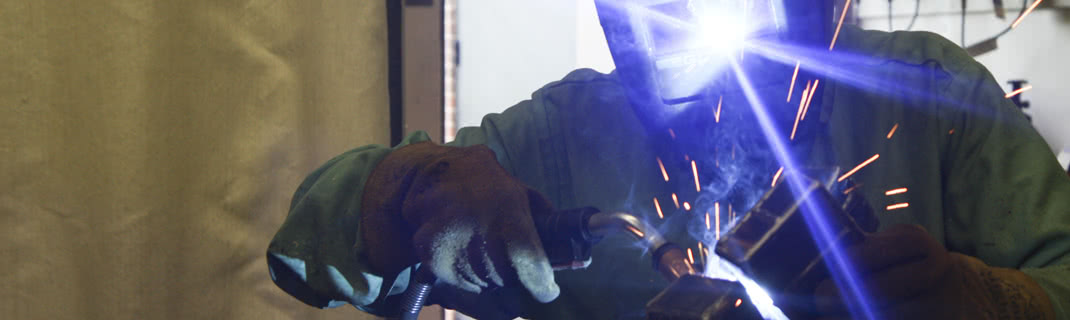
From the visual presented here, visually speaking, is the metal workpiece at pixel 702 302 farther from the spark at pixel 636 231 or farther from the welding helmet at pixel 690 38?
the welding helmet at pixel 690 38

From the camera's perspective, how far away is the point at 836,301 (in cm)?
51

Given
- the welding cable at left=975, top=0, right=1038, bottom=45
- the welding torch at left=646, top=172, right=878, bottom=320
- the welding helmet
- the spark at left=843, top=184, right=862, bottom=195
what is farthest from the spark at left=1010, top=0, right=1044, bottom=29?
the welding torch at left=646, top=172, right=878, bottom=320

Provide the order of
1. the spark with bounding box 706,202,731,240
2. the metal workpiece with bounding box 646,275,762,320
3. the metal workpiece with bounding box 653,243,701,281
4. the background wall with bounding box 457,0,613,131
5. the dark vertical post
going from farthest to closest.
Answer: the background wall with bounding box 457,0,613,131
the dark vertical post
the spark with bounding box 706,202,731,240
the metal workpiece with bounding box 653,243,701,281
the metal workpiece with bounding box 646,275,762,320

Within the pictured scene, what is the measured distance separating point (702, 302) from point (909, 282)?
178mm

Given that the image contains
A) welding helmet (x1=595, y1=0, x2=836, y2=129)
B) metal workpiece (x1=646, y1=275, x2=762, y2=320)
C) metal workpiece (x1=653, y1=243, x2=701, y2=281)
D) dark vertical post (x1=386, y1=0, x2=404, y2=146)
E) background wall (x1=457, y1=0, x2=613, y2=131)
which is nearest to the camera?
metal workpiece (x1=646, y1=275, x2=762, y2=320)

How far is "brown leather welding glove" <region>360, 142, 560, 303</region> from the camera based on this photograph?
652mm

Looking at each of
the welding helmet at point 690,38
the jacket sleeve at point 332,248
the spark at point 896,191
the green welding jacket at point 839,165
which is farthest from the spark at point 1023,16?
the jacket sleeve at point 332,248

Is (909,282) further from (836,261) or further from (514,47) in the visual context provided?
(514,47)

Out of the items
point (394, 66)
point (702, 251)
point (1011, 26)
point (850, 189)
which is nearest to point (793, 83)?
point (850, 189)

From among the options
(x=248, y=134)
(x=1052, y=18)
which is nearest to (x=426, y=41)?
(x=248, y=134)

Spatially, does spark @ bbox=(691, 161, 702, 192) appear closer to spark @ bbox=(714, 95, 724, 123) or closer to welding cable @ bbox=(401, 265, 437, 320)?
spark @ bbox=(714, 95, 724, 123)

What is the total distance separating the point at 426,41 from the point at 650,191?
54 cm

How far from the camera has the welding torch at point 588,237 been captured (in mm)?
595

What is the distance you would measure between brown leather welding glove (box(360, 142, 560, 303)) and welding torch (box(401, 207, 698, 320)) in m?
0.02
